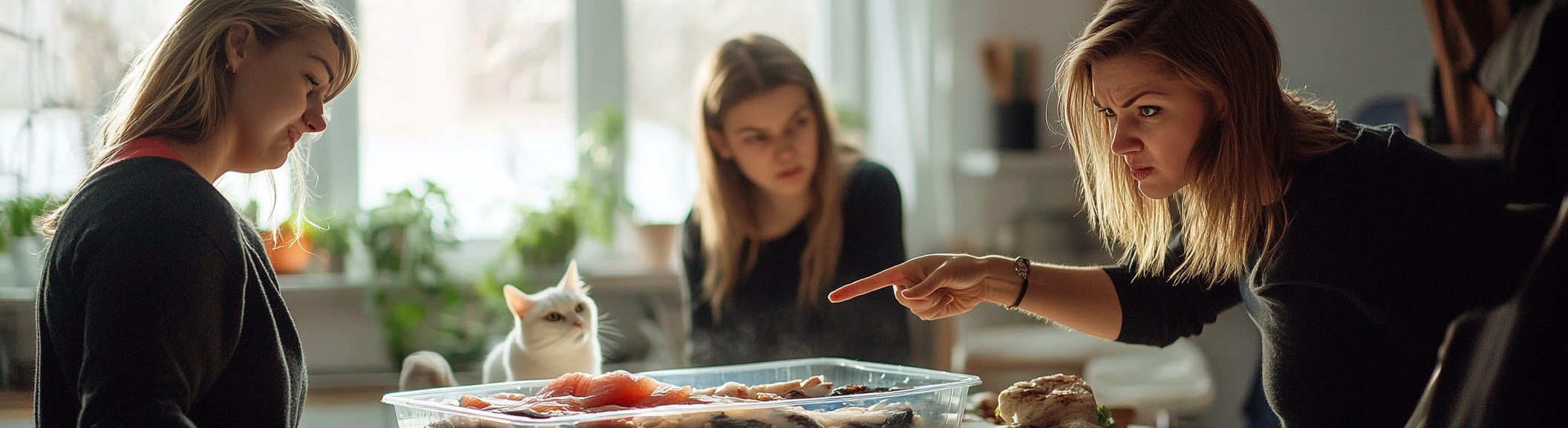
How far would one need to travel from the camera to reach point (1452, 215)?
0.87m

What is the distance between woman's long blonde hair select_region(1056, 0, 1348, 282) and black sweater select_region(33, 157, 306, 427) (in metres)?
0.81

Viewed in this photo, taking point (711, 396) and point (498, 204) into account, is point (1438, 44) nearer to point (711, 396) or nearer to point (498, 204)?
point (711, 396)

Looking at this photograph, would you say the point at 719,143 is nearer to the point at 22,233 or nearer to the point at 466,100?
the point at 466,100

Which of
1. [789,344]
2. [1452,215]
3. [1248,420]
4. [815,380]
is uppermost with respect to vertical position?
[1452,215]

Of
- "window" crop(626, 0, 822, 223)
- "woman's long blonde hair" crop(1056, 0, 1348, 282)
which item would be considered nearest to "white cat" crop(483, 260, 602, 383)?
"woman's long blonde hair" crop(1056, 0, 1348, 282)

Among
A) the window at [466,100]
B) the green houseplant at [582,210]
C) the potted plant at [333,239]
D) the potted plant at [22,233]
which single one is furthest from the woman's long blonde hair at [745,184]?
the potted plant at [22,233]

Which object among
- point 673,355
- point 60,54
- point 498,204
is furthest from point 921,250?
point 60,54

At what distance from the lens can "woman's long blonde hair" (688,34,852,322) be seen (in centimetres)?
169

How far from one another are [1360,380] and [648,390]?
646 mm

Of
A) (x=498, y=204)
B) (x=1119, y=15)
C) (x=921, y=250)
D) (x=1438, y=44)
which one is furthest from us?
(x=921, y=250)

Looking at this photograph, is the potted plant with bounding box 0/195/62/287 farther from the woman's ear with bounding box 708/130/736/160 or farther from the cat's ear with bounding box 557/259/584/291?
Result: the cat's ear with bounding box 557/259/584/291

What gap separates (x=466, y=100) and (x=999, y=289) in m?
2.20

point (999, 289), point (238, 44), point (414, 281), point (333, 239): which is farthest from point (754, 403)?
point (333, 239)

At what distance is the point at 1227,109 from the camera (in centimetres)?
93
